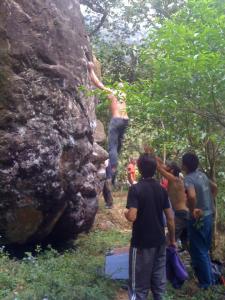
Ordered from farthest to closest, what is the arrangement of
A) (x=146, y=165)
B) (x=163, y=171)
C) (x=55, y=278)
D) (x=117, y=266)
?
(x=163, y=171), (x=117, y=266), (x=55, y=278), (x=146, y=165)

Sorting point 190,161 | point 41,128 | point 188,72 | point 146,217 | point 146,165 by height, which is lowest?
point 146,217

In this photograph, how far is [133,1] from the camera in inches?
605

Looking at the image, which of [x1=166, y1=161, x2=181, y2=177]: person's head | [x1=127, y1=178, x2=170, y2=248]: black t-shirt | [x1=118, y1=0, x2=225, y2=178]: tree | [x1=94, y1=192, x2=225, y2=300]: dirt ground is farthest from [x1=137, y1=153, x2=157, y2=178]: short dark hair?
[x1=94, y1=192, x2=225, y2=300]: dirt ground

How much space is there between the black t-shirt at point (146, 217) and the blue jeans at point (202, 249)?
129 centimetres

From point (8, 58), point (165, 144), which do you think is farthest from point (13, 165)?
point (165, 144)

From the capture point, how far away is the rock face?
271 inches

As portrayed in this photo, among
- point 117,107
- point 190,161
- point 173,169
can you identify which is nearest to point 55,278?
point 190,161

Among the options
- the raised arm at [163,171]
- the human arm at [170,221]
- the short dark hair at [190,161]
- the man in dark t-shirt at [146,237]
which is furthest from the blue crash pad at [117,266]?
the short dark hair at [190,161]

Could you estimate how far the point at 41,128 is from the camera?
7121mm

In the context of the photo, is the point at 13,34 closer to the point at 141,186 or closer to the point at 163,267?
the point at 141,186

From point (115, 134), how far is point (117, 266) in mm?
3501

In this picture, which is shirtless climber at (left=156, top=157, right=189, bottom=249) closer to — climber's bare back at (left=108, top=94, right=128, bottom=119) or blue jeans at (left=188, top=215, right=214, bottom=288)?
blue jeans at (left=188, top=215, right=214, bottom=288)

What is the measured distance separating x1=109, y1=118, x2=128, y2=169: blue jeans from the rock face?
2.56ft

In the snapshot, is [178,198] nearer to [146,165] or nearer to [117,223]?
[146,165]
